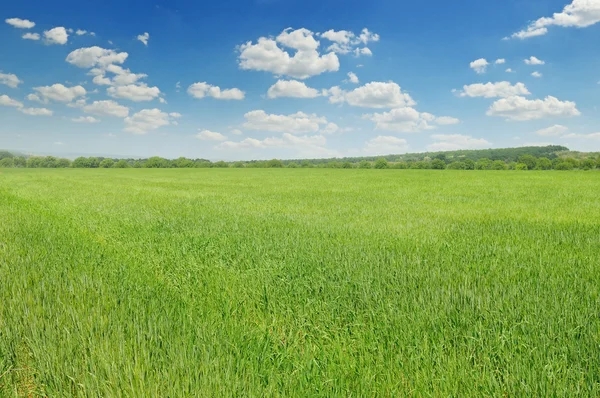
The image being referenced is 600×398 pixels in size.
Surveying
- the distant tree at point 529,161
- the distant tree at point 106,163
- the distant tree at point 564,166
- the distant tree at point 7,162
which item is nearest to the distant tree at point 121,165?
the distant tree at point 106,163

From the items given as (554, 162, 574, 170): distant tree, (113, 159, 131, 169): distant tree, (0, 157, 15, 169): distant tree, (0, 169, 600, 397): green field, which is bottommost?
(0, 169, 600, 397): green field

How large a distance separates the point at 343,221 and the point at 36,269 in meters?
7.41

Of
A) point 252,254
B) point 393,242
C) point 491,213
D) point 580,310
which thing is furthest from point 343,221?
point 580,310

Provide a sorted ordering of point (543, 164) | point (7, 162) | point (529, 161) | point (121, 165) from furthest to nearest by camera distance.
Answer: point (7, 162)
point (121, 165)
point (529, 161)
point (543, 164)

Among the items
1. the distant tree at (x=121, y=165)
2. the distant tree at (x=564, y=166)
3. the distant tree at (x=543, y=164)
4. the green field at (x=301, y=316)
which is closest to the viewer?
the green field at (x=301, y=316)

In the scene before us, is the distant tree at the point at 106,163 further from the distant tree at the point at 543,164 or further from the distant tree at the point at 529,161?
the distant tree at the point at 543,164

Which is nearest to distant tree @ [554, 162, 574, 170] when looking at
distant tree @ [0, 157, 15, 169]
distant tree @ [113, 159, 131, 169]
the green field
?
the green field

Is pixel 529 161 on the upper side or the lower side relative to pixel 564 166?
upper

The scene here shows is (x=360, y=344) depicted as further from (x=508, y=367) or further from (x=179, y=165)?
(x=179, y=165)

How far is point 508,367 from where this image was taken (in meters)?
2.79

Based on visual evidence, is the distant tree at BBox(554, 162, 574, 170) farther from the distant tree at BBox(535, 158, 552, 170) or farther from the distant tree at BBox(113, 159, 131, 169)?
the distant tree at BBox(113, 159, 131, 169)

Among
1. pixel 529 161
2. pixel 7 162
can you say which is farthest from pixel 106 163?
pixel 529 161

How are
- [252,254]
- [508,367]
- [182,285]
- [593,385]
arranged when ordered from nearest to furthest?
1. [593,385]
2. [508,367]
3. [182,285]
4. [252,254]

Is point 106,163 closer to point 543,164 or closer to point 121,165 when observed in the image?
point 121,165
